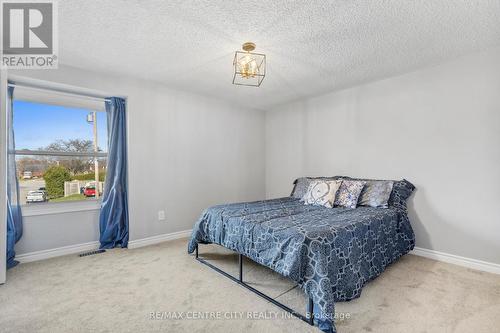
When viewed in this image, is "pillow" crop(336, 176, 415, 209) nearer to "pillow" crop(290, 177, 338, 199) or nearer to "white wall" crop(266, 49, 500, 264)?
"white wall" crop(266, 49, 500, 264)

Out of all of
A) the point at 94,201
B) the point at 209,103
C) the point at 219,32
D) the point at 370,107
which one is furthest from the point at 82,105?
the point at 370,107

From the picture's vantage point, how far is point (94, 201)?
3299 mm

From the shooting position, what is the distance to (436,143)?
9.56 feet

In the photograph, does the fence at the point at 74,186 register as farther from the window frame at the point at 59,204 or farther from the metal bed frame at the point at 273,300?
the metal bed frame at the point at 273,300

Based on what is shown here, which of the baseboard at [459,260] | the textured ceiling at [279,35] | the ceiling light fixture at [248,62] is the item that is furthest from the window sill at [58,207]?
the baseboard at [459,260]

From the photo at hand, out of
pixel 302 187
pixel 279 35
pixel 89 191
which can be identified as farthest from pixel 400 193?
pixel 89 191

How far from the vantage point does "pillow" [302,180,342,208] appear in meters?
3.08

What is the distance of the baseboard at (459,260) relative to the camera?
2531 mm

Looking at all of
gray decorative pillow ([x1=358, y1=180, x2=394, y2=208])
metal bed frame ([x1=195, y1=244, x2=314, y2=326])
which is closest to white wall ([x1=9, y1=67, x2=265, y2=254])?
metal bed frame ([x1=195, y1=244, x2=314, y2=326])

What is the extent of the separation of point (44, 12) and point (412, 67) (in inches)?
148

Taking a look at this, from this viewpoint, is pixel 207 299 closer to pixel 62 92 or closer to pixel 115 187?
pixel 115 187

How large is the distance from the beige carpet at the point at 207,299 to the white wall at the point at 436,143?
499mm

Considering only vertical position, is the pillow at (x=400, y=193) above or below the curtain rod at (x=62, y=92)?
below

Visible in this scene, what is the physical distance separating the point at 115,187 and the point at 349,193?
3.05 metres
